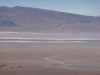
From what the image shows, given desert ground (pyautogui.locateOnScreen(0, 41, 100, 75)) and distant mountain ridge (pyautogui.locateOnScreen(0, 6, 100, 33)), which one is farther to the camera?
distant mountain ridge (pyautogui.locateOnScreen(0, 6, 100, 33))

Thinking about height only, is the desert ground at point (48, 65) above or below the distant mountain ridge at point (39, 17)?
below

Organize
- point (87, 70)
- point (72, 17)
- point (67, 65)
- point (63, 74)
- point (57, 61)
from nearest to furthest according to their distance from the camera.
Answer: point (63, 74)
point (87, 70)
point (67, 65)
point (57, 61)
point (72, 17)

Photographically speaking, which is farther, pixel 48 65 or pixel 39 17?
pixel 39 17

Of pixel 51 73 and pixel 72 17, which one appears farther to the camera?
pixel 72 17

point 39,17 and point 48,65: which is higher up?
point 39,17

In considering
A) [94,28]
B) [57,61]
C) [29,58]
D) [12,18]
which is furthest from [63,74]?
[12,18]

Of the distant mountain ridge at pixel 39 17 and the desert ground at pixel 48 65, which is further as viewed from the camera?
the distant mountain ridge at pixel 39 17

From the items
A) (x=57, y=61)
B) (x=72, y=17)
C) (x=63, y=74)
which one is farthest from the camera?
(x=72, y=17)

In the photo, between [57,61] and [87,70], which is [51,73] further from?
[57,61]

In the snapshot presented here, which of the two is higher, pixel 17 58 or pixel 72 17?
pixel 72 17

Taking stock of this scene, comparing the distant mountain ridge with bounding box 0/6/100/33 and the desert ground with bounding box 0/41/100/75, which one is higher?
the distant mountain ridge with bounding box 0/6/100/33
